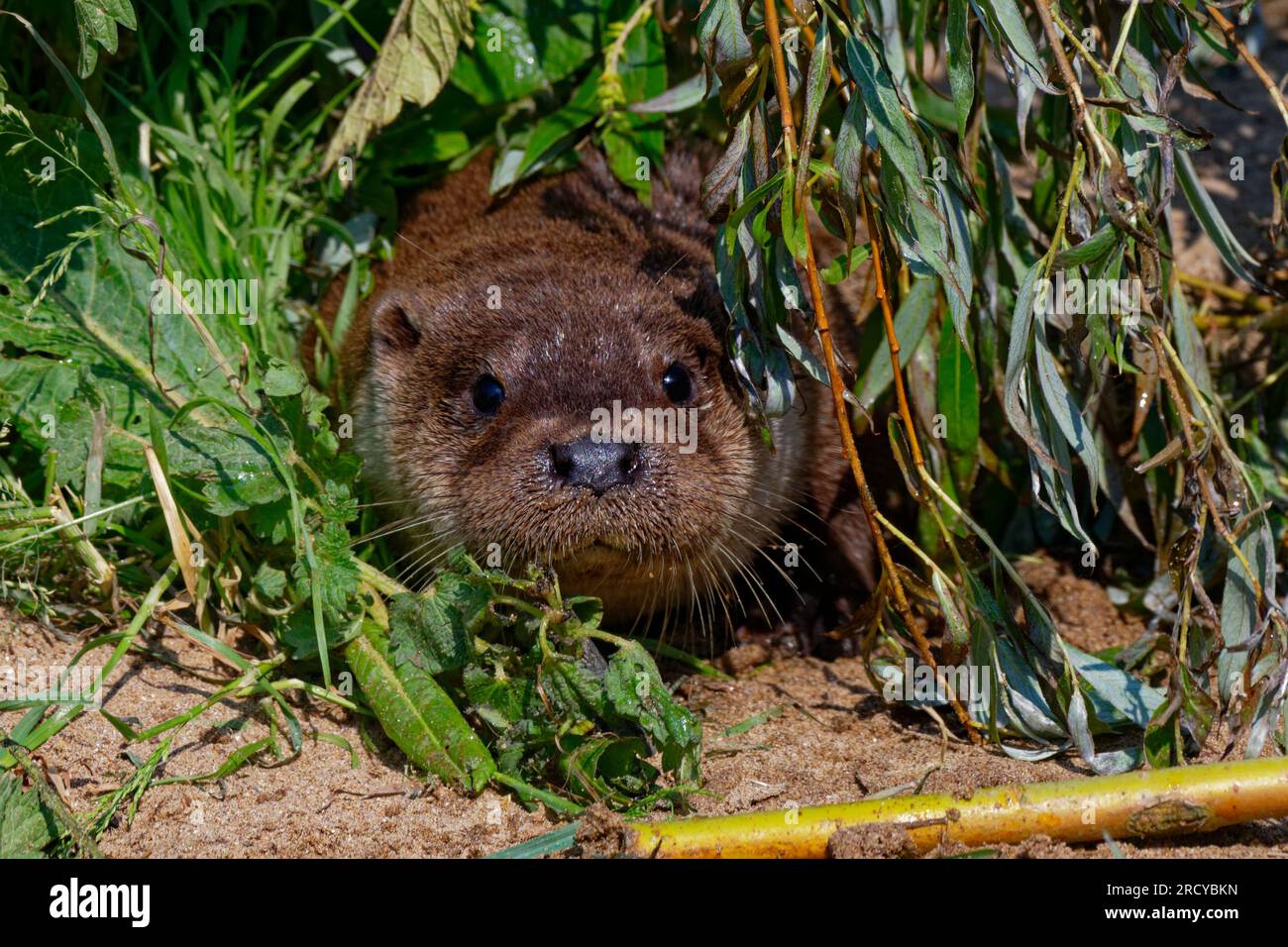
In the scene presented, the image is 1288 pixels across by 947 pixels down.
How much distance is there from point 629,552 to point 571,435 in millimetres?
332

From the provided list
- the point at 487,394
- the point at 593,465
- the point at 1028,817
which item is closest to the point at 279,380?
the point at 487,394

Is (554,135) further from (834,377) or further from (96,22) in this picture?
(834,377)

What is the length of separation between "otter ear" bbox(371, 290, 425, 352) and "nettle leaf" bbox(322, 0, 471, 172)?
0.59 m

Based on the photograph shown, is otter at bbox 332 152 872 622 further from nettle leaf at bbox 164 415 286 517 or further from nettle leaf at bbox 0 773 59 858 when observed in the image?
nettle leaf at bbox 0 773 59 858

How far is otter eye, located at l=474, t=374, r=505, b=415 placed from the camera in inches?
152

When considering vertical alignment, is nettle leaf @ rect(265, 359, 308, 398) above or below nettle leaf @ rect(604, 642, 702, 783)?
above

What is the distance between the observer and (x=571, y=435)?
11.4 feet

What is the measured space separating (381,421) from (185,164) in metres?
1.16

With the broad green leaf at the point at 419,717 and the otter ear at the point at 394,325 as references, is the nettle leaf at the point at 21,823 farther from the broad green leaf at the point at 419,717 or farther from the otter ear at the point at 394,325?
the otter ear at the point at 394,325

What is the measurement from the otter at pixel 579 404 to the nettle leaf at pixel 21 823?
4.02ft

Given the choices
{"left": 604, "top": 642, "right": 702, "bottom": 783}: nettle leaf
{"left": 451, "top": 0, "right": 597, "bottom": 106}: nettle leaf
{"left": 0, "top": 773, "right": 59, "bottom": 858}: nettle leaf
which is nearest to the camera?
{"left": 0, "top": 773, "right": 59, "bottom": 858}: nettle leaf

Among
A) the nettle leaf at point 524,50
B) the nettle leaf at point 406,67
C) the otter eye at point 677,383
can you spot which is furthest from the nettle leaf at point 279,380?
the nettle leaf at point 524,50

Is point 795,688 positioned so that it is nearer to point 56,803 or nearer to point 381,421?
point 381,421

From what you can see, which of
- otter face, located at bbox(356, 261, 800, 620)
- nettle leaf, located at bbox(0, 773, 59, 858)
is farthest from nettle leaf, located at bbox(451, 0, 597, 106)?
nettle leaf, located at bbox(0, 773, 59, 858)
